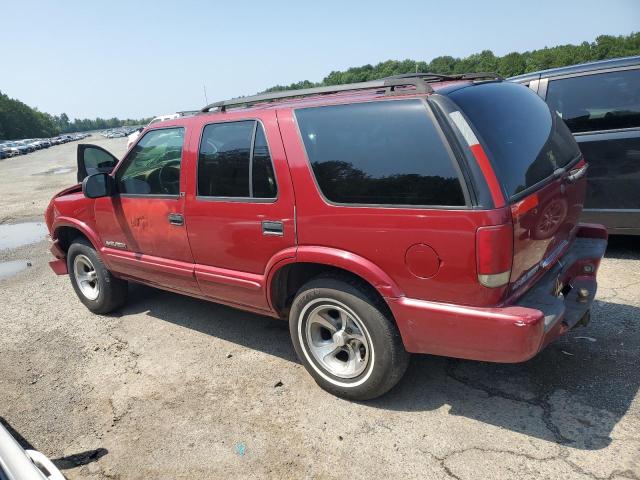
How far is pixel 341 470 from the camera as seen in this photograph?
251cm

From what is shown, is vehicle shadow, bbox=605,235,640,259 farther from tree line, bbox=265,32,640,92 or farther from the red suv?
tree line, bbox=265,32,640,92

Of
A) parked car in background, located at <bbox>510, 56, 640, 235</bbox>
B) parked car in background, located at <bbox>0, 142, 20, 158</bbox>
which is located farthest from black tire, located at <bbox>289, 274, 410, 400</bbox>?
parked car in background, located at <bbox>0, 142, 20, 158</bbox>

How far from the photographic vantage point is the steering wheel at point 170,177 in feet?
12.1

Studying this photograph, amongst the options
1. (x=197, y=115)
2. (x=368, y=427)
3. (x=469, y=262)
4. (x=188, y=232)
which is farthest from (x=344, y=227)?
(x=197, y=115)

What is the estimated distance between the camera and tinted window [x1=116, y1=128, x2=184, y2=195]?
12.3 feet

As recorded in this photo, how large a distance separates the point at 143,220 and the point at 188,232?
0.58m

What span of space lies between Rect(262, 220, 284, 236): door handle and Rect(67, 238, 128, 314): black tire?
2.28 m

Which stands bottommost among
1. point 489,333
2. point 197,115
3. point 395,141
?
point 489,333

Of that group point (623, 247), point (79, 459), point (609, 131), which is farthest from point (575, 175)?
point (79, 459)

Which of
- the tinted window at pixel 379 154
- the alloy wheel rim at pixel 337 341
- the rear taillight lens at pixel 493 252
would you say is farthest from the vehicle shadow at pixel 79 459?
the rear taillight lens at pixel 493 252

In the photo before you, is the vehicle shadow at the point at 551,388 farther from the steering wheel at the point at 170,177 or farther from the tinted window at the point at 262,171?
the steering wheel at the point at 170,177

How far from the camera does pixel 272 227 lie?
3.11m

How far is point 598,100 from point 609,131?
357 millimetres

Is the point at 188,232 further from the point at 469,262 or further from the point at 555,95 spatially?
the point at 555,95
